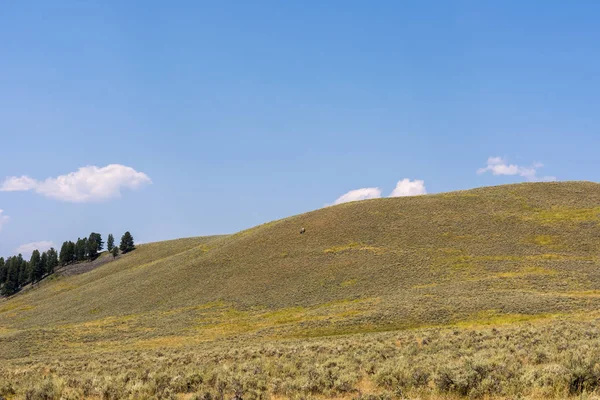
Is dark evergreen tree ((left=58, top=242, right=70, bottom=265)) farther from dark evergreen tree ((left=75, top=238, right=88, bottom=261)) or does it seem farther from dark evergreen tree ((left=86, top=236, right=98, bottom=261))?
dark evergreen tree ((left=86, top=236, right=98, bottom=261))

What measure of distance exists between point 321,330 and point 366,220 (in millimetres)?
47903

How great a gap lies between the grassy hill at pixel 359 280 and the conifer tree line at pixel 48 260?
31.8 meters

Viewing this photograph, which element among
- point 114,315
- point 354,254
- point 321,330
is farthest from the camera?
point 354,254

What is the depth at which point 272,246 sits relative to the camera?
85.2 metres

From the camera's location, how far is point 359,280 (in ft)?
208

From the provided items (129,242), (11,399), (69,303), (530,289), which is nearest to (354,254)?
(530,289)

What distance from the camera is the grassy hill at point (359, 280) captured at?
45.0m

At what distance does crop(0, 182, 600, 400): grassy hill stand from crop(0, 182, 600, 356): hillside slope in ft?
0.85

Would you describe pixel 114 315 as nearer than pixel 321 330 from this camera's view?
No

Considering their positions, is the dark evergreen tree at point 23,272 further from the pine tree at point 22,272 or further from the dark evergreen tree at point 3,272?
the dark evergreen tree at point 3,272

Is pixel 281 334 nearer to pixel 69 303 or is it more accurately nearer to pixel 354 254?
pixel 354 254

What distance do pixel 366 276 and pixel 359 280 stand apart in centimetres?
146

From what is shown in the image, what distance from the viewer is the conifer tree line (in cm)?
13512

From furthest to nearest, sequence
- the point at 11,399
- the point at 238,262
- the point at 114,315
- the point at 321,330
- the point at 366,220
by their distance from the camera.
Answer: the point at 366,220 < the point at 238,262 < the point at 114,315 < the point at 321,330 < the point at 11,399
